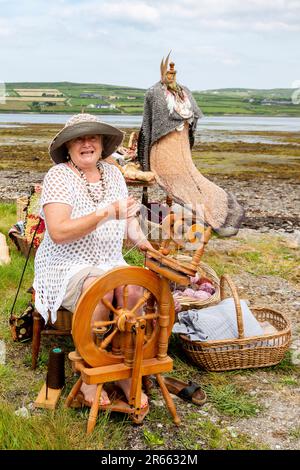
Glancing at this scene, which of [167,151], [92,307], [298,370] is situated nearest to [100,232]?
[92,307]

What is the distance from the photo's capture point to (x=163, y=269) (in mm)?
2889

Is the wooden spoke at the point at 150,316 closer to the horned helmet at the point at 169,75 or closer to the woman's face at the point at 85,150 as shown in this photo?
the woman's face at the point at 85,150

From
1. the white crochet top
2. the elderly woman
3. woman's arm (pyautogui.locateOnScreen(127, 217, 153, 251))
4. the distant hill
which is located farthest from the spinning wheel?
the distant hill

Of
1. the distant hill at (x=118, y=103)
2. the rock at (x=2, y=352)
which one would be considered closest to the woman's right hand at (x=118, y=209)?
the rock at (x=2, y=352)

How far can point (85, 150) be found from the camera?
340 cm

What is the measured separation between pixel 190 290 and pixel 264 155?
64.4 feet

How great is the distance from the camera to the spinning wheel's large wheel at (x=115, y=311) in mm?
2869

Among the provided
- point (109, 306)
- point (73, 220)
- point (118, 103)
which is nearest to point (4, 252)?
point (73, 220)

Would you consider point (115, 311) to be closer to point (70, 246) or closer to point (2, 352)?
point (70, 246)

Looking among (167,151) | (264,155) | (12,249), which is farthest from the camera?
(264,155)

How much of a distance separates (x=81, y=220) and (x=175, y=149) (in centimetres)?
312

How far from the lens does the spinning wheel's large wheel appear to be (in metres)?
2.87

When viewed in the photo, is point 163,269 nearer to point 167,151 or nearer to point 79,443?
point 79,443

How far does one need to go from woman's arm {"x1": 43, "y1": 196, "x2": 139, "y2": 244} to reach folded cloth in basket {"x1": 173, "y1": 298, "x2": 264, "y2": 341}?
1167 millimetres
